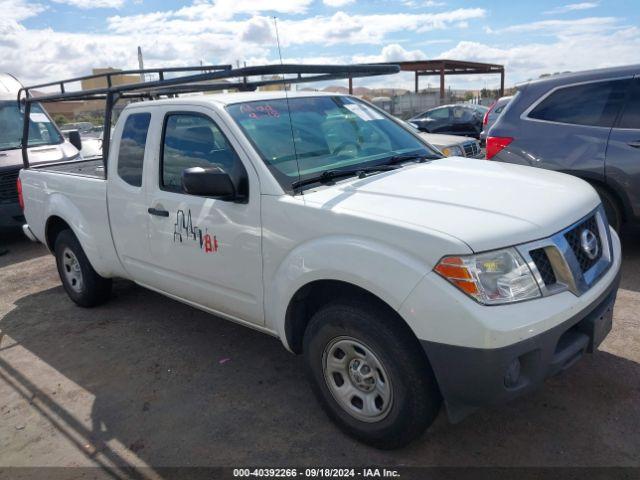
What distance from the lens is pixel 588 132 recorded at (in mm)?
5289

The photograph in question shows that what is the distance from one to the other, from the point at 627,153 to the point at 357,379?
3.75 metres

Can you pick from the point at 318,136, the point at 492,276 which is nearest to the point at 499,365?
the point at 492,276

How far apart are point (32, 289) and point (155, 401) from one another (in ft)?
11.1

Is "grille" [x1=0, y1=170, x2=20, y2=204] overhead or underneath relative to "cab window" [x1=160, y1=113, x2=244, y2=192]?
underneath

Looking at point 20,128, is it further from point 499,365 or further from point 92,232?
point 499,365

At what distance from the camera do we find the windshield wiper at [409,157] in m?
3.59

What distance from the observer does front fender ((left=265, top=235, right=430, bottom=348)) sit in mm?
2463

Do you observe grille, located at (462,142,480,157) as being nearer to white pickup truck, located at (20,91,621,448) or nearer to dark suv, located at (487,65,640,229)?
dark suv, located at (487,65,640,229)

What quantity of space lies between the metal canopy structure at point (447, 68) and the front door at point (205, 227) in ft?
62.0

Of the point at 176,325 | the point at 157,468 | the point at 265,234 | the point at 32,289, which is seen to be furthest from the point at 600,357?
the point at 32,289

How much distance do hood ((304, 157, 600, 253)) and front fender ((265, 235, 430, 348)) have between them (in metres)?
0.16

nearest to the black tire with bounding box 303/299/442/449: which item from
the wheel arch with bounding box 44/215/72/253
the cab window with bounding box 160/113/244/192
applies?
the cab window with bounding box 160/113/244/192

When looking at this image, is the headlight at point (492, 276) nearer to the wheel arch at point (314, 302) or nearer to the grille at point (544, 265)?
the grille at point (544, 265)

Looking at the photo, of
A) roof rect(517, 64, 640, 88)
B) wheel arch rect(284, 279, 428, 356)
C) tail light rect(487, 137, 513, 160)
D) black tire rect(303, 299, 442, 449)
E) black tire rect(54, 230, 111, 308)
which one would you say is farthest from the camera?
tail light rect(487, 137, 513, 160)
